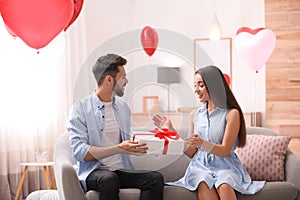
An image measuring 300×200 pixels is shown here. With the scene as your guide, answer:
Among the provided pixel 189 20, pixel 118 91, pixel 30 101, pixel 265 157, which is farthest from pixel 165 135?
pixel 189 20

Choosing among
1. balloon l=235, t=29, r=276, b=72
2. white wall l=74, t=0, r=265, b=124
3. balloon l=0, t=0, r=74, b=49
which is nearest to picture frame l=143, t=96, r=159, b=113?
balloon l=0, t=0, r=74, b=49

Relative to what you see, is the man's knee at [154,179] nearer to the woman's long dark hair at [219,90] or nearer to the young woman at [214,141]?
the young woman at [214,141]

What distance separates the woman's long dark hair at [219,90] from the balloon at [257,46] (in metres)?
1.85

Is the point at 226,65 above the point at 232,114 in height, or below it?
above

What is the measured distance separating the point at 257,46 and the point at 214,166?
80.7 inches

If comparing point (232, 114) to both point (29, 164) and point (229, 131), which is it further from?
point (29, 164)

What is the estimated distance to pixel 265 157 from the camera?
3846mm

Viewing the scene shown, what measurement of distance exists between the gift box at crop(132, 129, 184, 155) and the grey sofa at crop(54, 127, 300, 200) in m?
0.18

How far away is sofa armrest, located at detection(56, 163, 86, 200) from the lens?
131 inches

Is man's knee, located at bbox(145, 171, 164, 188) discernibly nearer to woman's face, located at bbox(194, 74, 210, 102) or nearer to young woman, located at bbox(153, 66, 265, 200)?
young woman, located at bbox(153, 66, 265, 200)

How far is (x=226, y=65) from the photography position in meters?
6.20

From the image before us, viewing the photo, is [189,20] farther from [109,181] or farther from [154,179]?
[109,181]

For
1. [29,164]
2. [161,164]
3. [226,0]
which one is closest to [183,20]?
[226,0]

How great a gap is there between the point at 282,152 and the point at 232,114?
49 centimetres
